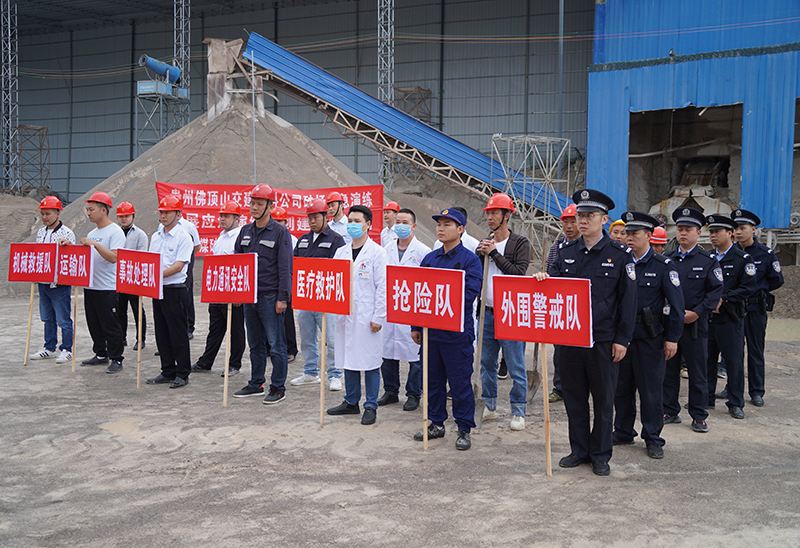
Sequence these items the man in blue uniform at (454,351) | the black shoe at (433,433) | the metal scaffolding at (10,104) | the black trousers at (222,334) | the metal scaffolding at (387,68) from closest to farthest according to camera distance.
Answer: the man in blue uniform at (454,351), the black shoe at (433,433), the black trousers at (222,334), the metal scaffolding at (387,68), the metal scaffolding at (10,104)

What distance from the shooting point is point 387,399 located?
7004mm

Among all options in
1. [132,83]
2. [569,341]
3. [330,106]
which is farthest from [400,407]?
[132,83]

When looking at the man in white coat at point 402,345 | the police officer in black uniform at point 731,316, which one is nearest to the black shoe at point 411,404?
the man in white coat at point 402,345

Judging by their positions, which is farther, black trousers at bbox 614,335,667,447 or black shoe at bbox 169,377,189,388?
black shoe at bbox 169,377,189,388

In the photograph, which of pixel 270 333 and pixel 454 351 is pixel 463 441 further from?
pixel 270 333

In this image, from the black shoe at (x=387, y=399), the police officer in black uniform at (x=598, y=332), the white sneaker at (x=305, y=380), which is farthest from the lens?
the white sneaker at (x=305, y=380)

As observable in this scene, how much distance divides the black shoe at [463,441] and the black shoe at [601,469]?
0.97m

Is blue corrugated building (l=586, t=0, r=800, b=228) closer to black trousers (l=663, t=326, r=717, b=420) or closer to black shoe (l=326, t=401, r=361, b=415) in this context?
black trousers (l=663, t=326, r=717, b=420)

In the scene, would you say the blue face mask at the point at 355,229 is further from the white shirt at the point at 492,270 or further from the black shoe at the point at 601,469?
the black shoe at the point at 601,469

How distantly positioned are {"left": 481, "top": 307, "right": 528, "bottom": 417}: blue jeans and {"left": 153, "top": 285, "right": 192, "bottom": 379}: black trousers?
325cm

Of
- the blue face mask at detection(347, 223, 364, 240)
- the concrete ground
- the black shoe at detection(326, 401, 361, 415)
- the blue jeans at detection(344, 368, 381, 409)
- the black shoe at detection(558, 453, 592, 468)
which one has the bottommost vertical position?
the concrete ground

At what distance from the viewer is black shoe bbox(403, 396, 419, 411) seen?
6738mm

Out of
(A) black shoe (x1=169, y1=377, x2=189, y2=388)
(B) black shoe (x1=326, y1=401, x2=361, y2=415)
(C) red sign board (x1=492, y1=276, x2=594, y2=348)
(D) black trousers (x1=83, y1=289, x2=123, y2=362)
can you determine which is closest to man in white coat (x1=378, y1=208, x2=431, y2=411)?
(B) black shoe (x1=326, y1=401, x2=361, y2=415)

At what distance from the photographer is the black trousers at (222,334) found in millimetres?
8352
